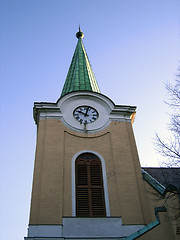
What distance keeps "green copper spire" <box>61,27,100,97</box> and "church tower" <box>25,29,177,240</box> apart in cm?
172

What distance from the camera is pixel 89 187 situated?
14.1 m

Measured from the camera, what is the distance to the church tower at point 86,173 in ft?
41.4

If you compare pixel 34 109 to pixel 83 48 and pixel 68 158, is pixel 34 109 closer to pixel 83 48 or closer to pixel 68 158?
pixel 68 158

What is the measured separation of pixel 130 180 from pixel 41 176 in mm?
4267

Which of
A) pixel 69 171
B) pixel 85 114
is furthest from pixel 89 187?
pixel 85 114

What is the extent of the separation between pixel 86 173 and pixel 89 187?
87cm

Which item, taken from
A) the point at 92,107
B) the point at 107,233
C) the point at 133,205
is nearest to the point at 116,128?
the point at 92,107

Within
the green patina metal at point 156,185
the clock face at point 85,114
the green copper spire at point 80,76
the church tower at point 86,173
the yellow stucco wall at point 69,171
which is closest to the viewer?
the church tower at point 86,173

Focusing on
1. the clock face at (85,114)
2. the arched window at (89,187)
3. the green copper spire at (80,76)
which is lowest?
the arched window at (89,187)

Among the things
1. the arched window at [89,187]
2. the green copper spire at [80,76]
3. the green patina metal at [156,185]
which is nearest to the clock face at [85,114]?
the green copper spire at [80,76]

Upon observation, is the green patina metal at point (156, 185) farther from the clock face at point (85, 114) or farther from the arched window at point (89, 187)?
the clock face at point (85, 114)

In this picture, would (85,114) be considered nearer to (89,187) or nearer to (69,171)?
(69,171)

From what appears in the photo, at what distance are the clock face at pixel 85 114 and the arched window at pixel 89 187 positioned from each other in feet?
8.03

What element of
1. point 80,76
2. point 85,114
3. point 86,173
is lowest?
point 86,173
